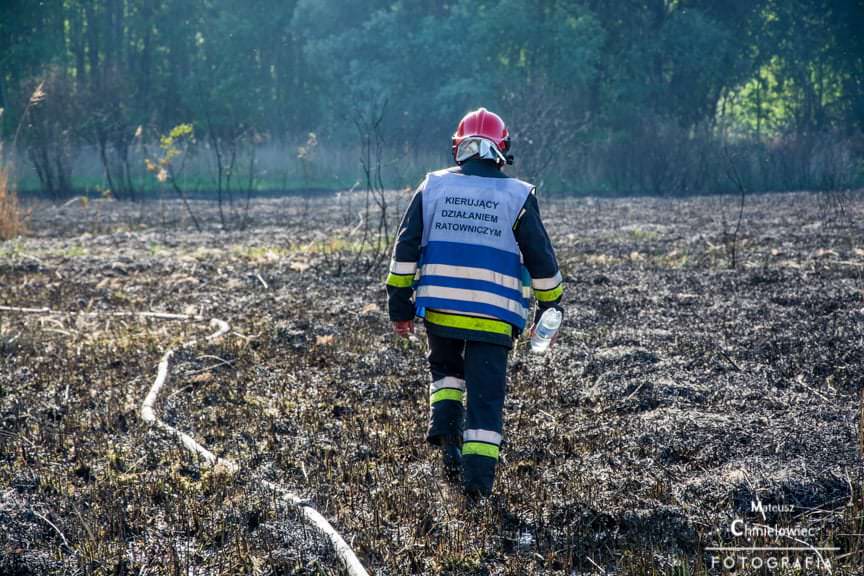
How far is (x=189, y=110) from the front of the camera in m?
39.4

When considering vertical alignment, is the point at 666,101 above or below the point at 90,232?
above

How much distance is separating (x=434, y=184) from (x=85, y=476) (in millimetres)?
2225

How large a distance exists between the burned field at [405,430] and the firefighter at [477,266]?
0.48 meters

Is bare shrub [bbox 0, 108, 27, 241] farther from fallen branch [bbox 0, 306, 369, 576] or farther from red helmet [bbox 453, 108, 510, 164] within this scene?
red helmet [bbox 453, 108, 510, 164]

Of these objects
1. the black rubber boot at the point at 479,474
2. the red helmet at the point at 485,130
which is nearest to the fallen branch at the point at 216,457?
the black rubber boot at the point at 479,474

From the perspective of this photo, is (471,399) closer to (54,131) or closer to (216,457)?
(216,457)

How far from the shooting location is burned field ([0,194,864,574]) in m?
3.55

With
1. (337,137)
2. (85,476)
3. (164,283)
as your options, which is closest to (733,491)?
(85,476)

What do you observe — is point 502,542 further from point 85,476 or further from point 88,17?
point 88,17

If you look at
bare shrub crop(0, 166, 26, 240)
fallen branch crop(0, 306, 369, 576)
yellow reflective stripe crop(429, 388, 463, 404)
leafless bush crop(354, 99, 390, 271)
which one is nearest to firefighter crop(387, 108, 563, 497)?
yellow reflective stripe crop(429, 388, 463, 404)

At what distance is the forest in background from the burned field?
1838cm

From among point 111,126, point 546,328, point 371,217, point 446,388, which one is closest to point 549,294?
point 546,328

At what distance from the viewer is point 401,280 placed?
165 inches

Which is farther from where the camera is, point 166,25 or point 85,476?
point 166,25
